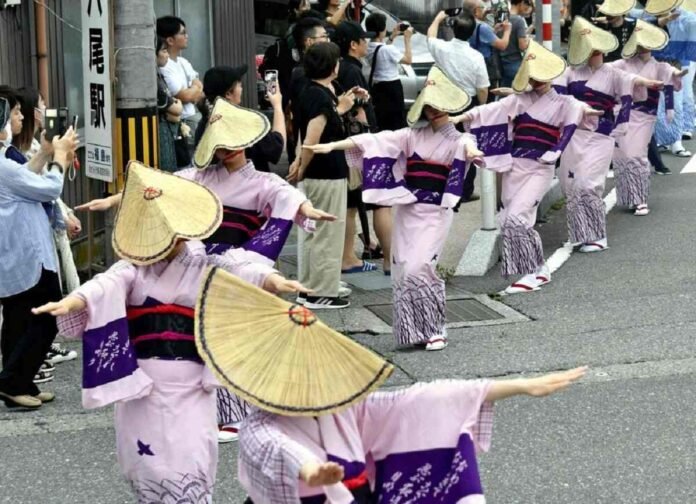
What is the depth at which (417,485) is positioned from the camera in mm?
4246

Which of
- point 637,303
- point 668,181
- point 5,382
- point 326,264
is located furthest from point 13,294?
point 668,181

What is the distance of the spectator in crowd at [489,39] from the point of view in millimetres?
13125

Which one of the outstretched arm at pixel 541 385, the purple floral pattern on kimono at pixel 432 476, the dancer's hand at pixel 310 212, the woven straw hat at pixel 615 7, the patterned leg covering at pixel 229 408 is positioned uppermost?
the woven straw hat at pixel 615 7

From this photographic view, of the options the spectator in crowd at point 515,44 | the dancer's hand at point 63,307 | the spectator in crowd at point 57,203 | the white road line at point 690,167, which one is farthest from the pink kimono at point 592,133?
the dancer's hand at point 63,307

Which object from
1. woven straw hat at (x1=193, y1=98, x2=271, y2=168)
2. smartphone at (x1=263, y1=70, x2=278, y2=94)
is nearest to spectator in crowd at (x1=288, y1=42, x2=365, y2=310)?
smartphone at (x1=263, y1=70, x2=278, y2=94)

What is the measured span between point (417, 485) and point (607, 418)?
8.97 ft

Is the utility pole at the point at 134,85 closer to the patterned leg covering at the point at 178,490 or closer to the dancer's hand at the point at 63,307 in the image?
the dancer's hand at the point at 63,307

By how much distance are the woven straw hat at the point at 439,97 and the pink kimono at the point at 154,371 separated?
317 centimetres

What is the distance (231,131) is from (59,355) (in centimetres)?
219

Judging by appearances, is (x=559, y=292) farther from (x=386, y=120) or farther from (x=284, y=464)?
(x=284, y=464)

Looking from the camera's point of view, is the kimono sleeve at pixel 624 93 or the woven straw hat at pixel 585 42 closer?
the woven straw hat at pixel 585 42

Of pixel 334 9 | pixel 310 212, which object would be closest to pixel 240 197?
pixel 310 212

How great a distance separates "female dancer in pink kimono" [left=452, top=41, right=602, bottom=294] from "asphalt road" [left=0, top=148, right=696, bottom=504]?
30 cm

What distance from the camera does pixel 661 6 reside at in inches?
514
